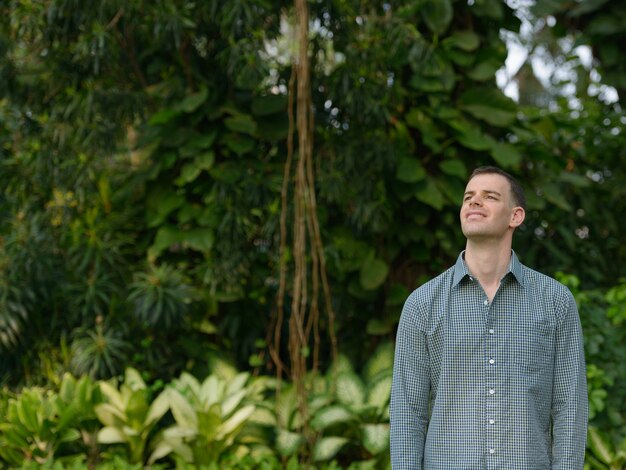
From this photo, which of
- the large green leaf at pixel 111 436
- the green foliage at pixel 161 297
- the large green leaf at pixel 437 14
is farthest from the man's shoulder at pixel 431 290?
the large green leaf at pixel 437 14

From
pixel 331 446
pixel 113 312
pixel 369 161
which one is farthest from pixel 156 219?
pixel 331 446

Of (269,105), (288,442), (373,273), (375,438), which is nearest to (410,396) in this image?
(375,438)

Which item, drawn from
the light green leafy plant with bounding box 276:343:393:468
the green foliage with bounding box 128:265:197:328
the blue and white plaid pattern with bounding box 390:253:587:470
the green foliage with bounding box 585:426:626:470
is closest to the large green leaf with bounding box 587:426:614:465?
the green foliage with bounding box 585:426:626:470

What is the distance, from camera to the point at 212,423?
4453 millimetres

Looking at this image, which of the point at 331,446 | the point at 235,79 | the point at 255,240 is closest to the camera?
the point at 331,446

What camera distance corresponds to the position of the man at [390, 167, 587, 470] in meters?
2.22

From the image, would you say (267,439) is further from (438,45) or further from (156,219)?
(438,45)

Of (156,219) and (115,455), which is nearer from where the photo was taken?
(115,455)

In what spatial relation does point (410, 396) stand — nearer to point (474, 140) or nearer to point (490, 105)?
point (474, 140)

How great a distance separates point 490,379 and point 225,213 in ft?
10.4

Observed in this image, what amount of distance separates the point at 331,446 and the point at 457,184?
6.08ft

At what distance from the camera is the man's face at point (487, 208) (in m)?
2.28

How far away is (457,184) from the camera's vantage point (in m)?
5.55

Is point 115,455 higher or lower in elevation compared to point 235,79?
lower
